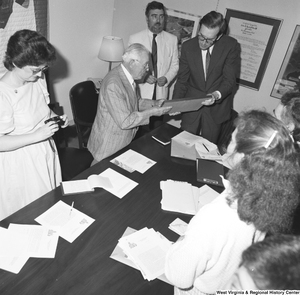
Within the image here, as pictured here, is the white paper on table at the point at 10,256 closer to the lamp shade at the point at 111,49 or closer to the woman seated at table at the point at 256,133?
the woman seated at table at the point at 256,133

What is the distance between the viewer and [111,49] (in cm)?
374

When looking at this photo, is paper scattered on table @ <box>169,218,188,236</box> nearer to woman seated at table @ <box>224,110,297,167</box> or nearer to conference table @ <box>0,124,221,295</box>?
conference table @ <box>0,124,221,295</box>

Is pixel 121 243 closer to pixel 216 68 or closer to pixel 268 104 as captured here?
pixel 216 68

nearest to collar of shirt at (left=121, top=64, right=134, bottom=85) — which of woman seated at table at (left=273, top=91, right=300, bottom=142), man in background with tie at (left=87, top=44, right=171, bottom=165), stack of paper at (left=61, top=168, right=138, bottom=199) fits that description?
man in background with tie at (left=87, top=44, right=171, bottom=165)

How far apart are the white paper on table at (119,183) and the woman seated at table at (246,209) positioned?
2.36 ft

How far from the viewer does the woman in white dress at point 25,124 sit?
60.6 inches

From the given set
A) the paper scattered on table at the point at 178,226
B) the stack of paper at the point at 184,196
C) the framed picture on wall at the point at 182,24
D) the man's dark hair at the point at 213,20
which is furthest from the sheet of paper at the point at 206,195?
the framed picture on wall at the point at 182,24

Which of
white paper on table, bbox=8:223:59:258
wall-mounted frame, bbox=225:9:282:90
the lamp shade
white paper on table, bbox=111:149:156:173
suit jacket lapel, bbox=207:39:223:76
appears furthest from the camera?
the lamp shade

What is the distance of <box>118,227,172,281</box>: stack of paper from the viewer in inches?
47.9

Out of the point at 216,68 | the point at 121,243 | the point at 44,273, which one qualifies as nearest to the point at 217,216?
the point at 121,243

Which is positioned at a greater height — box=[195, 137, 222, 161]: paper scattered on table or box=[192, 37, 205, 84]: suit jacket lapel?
box=[192, 37, 205, 84]: suit jacket lapel

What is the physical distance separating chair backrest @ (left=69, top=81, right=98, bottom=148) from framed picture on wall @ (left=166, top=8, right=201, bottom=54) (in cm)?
174

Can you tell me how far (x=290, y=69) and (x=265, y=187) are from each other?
280 cm

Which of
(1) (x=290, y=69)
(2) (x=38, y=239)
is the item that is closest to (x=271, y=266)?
(2) (x=38, y=239)
